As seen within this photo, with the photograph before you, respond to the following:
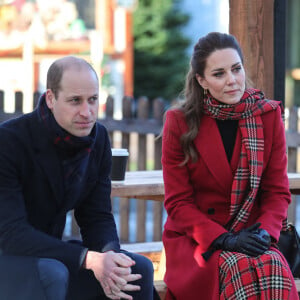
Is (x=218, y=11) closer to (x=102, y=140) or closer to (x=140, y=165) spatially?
(x=140, y=165)

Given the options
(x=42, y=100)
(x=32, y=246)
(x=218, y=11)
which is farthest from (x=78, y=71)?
(x=218, y=11)

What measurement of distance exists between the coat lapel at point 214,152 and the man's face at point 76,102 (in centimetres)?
72

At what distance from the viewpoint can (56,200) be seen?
2.87 meters

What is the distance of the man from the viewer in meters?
2.71

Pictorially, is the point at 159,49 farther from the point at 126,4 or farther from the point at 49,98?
the point at 49,98

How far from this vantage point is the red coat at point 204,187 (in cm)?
333

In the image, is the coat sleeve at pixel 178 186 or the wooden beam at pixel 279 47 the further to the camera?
the wooden beam at pixel 279 47

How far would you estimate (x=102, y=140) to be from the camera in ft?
9.97

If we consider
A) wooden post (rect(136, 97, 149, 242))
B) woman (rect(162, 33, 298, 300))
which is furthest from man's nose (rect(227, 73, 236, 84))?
wooden post (rect(136, 97, 149, 242))

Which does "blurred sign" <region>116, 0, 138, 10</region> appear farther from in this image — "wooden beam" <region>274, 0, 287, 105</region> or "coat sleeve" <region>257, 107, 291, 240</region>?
"coat sleeve" <region>257, 107, 291, 240</region>

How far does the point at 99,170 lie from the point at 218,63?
76 cm

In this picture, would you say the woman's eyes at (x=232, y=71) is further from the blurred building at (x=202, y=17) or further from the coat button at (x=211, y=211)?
the blurred building at (x=202, y=17)

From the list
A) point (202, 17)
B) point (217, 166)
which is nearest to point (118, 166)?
point (217, 166)

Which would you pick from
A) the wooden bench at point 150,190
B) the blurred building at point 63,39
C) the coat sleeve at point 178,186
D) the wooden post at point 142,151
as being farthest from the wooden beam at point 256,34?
the blurred building at point 63,39
